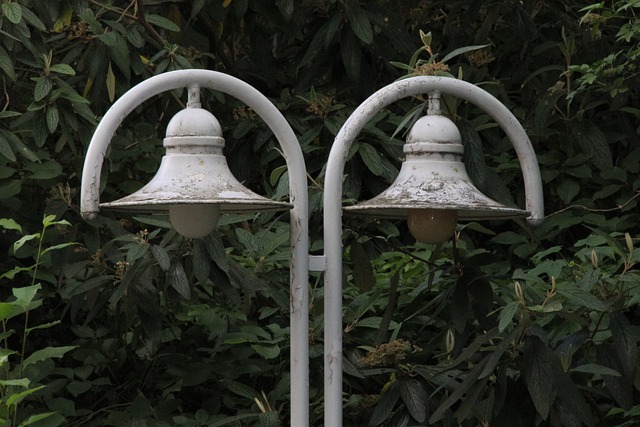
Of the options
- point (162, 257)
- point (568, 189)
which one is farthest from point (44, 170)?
point (568, 189)

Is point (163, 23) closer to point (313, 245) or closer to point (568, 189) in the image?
point (313, 245)

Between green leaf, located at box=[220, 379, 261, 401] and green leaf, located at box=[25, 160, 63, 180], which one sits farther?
green leaf, located at box=[25, 160, 63, 180]

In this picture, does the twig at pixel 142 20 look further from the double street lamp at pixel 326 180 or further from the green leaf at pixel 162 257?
the double street lamp at pixel 326 180

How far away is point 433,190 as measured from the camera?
2.39 m

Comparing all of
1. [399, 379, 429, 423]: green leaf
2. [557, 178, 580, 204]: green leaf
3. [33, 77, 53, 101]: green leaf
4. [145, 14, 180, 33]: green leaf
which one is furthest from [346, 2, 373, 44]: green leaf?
[399, 379, 429, 423]: green leaf

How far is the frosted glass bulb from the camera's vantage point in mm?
2406

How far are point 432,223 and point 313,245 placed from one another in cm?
126

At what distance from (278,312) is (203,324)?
0.94ft

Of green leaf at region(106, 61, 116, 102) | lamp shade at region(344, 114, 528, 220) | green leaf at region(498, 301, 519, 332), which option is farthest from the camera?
green leaf at region(106, 61, 116, 102)

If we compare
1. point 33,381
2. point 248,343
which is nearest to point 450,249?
point 248,343

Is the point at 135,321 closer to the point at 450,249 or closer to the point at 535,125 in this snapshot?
the point at 450,249

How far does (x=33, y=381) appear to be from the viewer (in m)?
3.67

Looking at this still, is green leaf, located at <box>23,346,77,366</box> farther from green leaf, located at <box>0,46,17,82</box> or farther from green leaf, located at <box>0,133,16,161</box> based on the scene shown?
green leaf, located at <box>0,46,17,82</box>

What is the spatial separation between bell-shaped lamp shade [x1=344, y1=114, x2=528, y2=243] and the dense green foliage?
1.33ft
